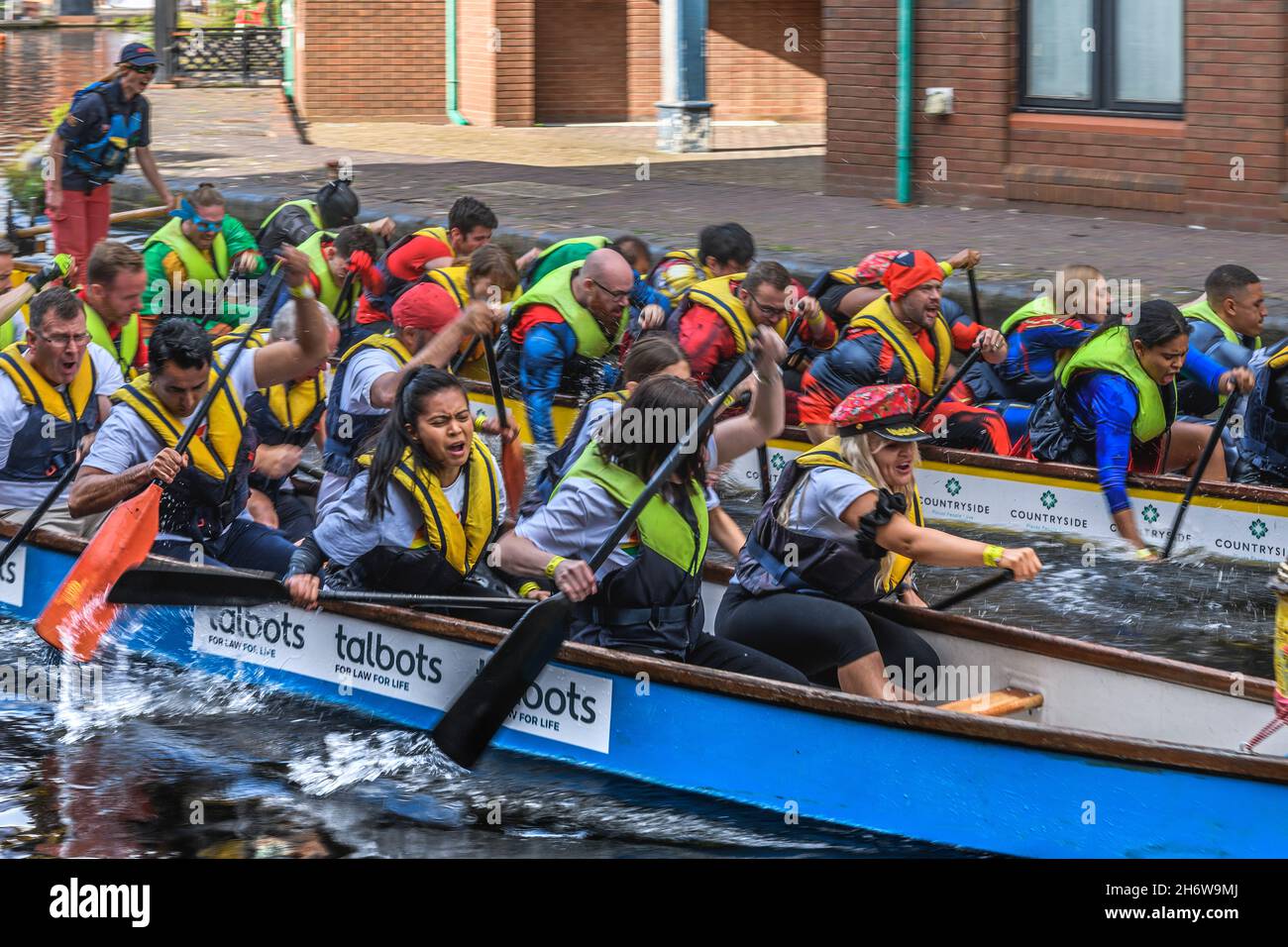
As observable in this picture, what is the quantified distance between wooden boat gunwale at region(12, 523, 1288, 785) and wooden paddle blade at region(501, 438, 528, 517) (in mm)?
1003

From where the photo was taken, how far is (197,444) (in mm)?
8055

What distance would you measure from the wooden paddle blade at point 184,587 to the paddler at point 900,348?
11.5ft

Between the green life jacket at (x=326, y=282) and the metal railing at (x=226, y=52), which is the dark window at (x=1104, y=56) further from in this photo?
the metal railing at (x=226, y=52)

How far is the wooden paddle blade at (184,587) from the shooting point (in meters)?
7.58

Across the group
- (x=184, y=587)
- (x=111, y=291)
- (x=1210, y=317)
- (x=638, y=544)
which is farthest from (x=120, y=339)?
(x=1210, y=317)

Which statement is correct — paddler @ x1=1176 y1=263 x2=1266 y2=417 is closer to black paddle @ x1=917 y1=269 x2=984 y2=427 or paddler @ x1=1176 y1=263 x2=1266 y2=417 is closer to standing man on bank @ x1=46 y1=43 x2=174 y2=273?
black paddle @ x1=917 y1=269 x2=984 y2=427

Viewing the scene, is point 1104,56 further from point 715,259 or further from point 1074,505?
point 1074,505

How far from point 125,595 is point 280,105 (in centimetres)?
2084

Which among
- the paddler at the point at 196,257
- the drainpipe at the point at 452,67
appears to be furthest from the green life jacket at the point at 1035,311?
the drainpipe at the point at 452,67

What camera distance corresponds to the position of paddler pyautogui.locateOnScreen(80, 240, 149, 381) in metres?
9.27

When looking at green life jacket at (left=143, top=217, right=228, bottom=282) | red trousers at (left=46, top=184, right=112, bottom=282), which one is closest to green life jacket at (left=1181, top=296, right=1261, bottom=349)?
green life jacket at (left=143, top=217, right=228, bottom=282)

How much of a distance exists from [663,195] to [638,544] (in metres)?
11.9
